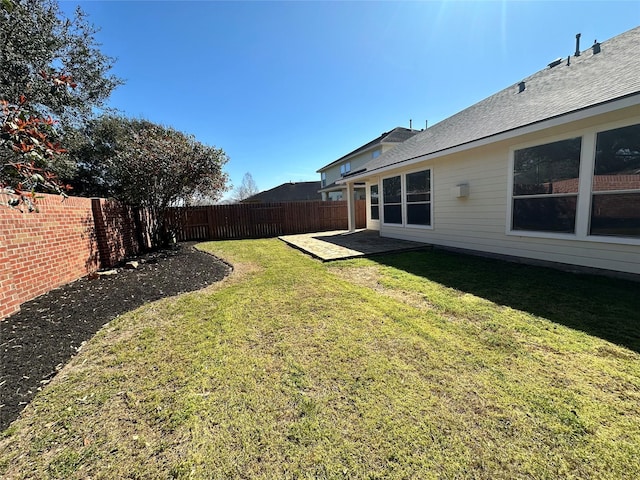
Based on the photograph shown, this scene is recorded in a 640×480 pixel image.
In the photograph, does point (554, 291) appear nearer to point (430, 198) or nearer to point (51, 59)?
point (430, 198)

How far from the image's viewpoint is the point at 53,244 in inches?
182

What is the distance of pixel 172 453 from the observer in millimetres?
1568

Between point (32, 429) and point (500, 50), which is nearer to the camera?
point (32, 429)

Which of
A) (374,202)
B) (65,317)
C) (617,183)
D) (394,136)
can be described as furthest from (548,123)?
(394,136)

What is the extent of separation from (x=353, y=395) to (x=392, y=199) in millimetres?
8546

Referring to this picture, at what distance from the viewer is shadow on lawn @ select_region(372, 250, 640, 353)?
2.91m

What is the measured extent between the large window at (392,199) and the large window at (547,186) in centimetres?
399

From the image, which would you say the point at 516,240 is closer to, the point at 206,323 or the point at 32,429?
the point at 206,323

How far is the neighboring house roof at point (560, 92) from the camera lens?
4254mm

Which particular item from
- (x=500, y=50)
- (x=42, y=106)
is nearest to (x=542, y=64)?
(x=500, y=50)

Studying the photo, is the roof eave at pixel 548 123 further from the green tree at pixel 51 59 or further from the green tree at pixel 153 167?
the green tree at pixel 51 59

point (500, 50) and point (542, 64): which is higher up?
point (500, 50)

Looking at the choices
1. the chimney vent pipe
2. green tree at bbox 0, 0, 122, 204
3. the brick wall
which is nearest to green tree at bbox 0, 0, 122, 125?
green tree at bbox 0, 0, 122, 204

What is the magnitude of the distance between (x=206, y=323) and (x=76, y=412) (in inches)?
59.4
